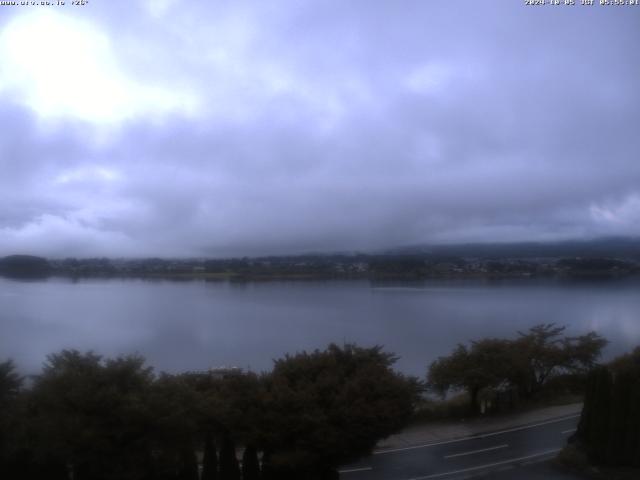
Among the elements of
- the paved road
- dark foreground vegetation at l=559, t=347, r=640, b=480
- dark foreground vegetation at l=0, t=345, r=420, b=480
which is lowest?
the paved road

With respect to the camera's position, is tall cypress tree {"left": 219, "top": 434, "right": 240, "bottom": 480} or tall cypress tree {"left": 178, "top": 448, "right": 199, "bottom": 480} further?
tall cypress tree {"left": 219, "top": 434, "right": 240, "bottom": 480}

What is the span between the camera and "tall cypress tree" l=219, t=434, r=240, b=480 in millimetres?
11664

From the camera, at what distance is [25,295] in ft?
133

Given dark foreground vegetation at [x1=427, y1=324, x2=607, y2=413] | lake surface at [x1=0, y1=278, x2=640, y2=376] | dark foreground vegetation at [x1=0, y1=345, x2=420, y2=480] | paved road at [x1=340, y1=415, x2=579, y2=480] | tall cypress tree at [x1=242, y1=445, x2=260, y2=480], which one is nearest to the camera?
dark foreground vegetation at [x1=0, y1=345, x2=420, y2=480]

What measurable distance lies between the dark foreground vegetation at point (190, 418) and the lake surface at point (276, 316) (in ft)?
42.2

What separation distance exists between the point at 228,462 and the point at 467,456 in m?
7.12

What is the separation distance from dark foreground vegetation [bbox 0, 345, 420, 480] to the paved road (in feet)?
7.44

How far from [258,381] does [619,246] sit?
51.3m

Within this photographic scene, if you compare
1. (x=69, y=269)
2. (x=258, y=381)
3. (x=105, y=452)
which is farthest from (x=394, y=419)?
(x=69, y=269)

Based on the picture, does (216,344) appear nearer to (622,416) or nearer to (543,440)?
(543,440)

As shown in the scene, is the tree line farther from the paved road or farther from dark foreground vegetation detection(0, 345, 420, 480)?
dark foreground vegetation detection(0, 345, 420, 480)

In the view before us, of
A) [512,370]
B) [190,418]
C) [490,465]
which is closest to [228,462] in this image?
[190,418]

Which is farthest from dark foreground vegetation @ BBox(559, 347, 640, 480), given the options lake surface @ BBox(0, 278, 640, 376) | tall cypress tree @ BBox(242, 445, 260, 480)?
lake surface @ BBox(0, 278, 640, 376)

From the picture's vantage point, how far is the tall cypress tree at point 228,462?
11.7 meters
